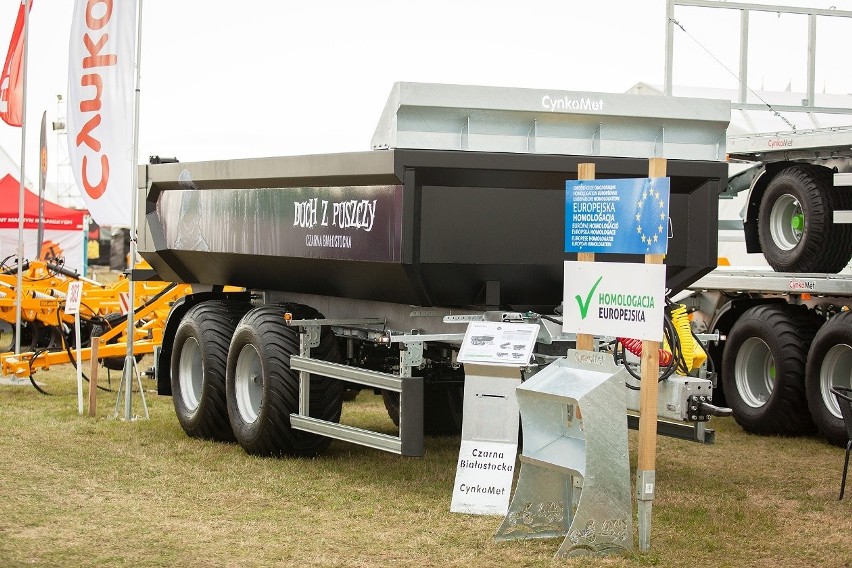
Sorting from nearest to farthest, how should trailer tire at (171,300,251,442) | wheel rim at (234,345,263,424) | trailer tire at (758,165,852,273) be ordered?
wheel rim at (234,345,263,424), trailer tire at (171,300,251,442), trailer tire at (758,165,852,273)

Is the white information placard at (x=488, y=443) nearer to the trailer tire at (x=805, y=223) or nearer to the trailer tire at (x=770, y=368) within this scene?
the trailer tire at (x=770, y=368)

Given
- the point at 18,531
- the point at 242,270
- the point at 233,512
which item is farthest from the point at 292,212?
the point at 18,531

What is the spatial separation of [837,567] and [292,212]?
15.3 ft

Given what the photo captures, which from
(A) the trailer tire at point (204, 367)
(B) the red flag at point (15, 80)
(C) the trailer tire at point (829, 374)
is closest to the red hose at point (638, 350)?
(C) the trailer tire at point (829, 374)

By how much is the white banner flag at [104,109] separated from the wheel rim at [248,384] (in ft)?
7.85

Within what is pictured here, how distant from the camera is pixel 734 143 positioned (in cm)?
1198

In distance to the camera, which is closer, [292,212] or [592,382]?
[592,382]

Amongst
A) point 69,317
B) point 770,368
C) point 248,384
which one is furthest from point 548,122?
point 69,317

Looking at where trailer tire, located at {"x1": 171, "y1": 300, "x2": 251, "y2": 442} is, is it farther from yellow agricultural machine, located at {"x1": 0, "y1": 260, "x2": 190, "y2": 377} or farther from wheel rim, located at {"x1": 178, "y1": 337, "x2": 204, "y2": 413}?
yellow agricultural machine, located at {"x1": 0, "y1": 260, "x2": 190, "y2": 377}

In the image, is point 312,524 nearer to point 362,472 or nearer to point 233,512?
point 233,512

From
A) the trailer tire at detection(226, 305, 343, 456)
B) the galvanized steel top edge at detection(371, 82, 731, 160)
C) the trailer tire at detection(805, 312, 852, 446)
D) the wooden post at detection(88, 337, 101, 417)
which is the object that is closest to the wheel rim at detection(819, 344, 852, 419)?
the trailer tire at detection(805, 312, 852, 446)

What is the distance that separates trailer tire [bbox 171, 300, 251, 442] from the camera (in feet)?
34.3

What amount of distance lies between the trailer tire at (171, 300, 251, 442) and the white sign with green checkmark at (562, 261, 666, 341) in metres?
4.24

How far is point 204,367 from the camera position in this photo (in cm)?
1050
